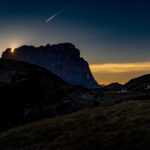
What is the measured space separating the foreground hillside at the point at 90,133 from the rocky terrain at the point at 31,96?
22.2 ft

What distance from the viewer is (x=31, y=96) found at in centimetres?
3694

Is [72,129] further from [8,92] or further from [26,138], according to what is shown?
[8,92]

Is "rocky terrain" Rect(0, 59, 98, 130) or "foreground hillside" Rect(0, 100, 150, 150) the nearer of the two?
"foreground hillside" Rect(0, 100, 150, 150)

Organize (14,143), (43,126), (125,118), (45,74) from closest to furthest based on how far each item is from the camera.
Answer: (14,143)
(125,118)
(43,126)
(45,74)

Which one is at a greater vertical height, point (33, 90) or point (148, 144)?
point (33, 90)

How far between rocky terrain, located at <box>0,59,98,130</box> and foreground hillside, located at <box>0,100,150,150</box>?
6.76 meters

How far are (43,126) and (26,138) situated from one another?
3404mm

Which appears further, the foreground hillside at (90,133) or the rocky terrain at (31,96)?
the rocky terrain at (31,96)

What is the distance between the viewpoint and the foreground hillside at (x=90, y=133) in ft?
59.1

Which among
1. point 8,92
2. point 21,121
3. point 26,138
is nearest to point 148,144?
point 26,138

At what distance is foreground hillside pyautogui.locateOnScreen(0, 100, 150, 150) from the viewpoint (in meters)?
18.0

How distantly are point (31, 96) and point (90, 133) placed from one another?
56.5 feet

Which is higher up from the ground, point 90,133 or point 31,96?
point 31,96

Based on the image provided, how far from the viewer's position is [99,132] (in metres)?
20.9
